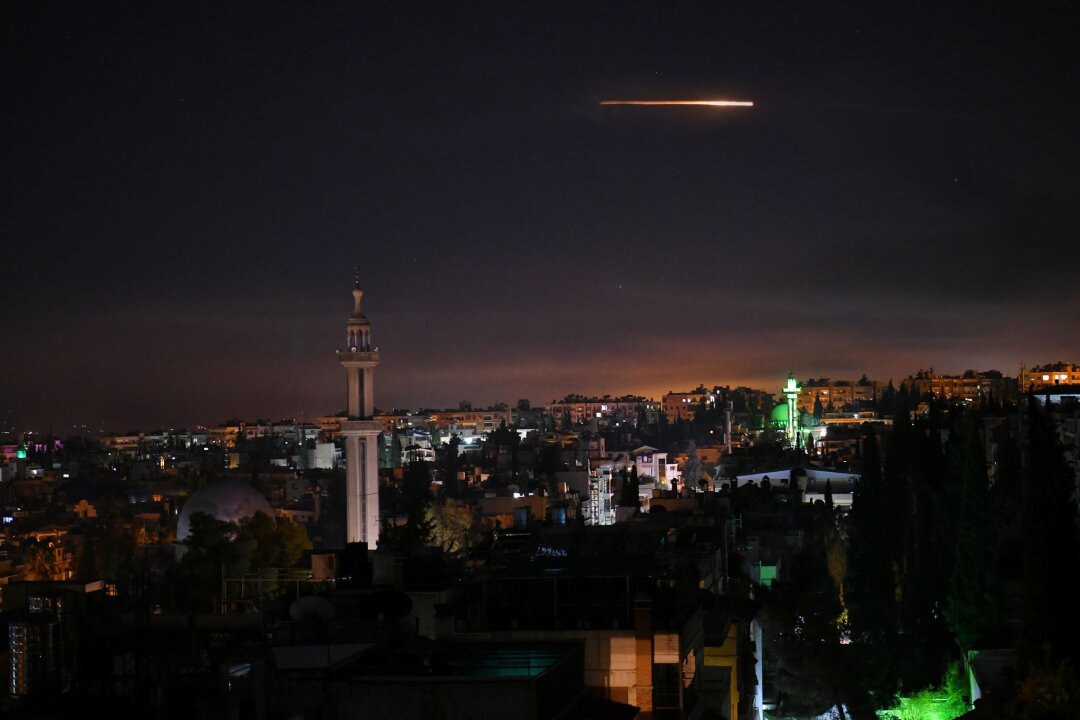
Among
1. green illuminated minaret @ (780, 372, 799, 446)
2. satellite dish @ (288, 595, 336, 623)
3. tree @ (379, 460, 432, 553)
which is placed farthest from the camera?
green illuminated minaret @ (780, 372, 799, 446)

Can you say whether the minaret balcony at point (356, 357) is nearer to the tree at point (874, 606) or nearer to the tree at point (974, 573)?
the tree at point (874, 606)

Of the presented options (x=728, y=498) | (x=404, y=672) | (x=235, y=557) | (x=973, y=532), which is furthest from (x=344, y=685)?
(x=728, y=498)

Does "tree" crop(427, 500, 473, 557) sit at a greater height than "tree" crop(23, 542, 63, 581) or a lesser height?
greater

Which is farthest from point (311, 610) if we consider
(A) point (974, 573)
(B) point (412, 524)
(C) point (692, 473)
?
(C) point (692, 473)

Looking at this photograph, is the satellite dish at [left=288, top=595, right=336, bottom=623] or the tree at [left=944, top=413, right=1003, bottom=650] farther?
the tree at [left=944, top=413, right=1003, bottom=650]

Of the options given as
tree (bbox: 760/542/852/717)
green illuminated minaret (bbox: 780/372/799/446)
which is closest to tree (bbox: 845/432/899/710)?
tree (bbox: 760/542/852/717)

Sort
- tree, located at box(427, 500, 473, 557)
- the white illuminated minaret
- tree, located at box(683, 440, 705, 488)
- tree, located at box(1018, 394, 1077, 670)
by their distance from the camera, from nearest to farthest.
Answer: tree, located at box(1018, 394, 1077, 670) < tree, located at box(427, 500, 473, 557) < the white illuminated minaret < tree, located at box(683, 440, 705, 488)

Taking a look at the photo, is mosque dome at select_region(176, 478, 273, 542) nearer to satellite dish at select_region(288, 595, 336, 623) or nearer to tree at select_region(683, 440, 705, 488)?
satellite dish at select_region(288, 595, 336, 623)
